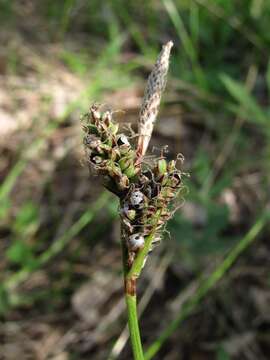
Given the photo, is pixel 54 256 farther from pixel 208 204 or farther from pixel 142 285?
pixel 208 204

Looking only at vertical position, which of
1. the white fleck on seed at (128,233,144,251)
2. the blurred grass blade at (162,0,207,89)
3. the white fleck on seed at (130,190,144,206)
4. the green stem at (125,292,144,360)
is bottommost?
the green stem at (125,292,144,360)

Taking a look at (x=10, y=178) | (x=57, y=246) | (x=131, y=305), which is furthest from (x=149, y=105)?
(x=10, y=178)

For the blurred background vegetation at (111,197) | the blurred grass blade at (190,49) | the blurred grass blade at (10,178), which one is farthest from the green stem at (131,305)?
the blurred grass blade at (190,49)

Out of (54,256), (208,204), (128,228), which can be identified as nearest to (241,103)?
(208,204)

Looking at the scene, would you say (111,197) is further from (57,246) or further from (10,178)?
(10,178)

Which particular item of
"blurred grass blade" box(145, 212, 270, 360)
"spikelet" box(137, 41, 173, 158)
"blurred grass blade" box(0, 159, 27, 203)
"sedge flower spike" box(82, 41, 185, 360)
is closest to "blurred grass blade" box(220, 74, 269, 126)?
"blurred grass blade" box(145, 212, 270, 360)

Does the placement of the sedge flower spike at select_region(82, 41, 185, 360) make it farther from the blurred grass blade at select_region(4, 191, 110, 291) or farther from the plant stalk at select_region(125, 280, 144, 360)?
the blurred grass blade at select_region(4, 191, 110, 291)
